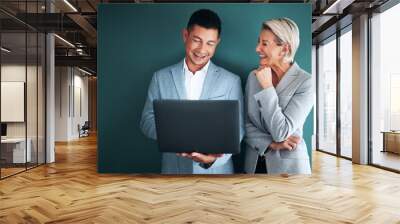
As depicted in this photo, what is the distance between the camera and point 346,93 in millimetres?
9266

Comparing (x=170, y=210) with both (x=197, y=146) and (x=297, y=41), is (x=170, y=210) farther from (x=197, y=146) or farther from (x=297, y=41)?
(x=297, y=41)

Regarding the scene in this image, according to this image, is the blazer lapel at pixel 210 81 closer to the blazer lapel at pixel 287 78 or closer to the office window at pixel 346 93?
the blazer lapel at pixel 287 78

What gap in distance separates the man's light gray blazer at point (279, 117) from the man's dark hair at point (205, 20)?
1001 mm

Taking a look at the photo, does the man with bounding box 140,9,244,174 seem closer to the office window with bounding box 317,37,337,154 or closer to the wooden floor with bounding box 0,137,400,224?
the wooden floor with bounding box 0,137,400,224

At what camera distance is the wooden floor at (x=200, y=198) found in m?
3.94

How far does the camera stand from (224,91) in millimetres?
6375

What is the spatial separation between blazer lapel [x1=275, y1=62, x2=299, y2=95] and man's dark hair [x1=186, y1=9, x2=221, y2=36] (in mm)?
1268

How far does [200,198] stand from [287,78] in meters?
2.58

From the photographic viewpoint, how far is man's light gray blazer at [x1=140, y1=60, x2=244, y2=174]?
6374 millimetres

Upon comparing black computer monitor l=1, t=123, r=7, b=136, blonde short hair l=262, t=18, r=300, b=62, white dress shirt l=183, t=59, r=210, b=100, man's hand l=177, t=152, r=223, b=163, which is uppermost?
blonde short hair l=262, t=18, r=300, b=62

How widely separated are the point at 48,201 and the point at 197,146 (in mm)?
2372

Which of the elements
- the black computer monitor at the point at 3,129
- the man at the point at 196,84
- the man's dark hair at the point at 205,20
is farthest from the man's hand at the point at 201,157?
the black computer monitor at the point at 3,129

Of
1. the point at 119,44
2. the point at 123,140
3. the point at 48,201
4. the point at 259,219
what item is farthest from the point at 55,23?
the point at 259,219

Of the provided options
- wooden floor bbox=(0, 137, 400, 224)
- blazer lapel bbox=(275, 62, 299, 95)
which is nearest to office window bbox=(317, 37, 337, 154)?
wooden floor bbox=(0, 137, 400, 224)
